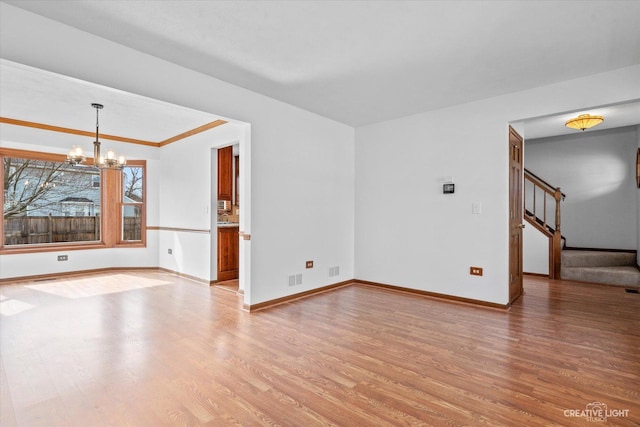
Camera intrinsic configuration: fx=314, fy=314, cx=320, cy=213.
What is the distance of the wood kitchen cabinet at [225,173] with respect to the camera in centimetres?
543

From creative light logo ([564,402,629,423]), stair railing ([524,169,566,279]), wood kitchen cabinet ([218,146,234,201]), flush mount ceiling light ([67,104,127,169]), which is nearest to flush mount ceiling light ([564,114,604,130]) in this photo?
stair railing ([524,169,566,279])

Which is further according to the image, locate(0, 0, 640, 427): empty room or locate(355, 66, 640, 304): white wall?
locate(355, 66, 640, 304): white wall

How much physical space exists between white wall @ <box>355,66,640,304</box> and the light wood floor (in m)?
0.57

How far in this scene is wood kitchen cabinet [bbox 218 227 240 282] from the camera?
17.4 feet

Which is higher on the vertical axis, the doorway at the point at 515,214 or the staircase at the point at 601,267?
the doorway at the point at 515,214

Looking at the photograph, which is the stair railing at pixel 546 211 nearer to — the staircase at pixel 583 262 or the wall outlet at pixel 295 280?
the staircase at pixel 583 262

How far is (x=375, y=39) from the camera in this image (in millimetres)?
2562

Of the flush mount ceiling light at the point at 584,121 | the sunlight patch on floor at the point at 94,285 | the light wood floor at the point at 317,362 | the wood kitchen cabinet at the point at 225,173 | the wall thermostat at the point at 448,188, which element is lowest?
the light wood floor at the point at 317,362

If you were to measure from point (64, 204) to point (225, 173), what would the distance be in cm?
315

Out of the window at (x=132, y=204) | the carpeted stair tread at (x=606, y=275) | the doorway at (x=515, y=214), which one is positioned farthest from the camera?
the window at (x=132, y=204)

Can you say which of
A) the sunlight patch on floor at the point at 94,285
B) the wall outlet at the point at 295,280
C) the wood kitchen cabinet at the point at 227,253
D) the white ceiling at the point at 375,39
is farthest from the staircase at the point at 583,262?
the sunlight patch on floor at the point at 94,285

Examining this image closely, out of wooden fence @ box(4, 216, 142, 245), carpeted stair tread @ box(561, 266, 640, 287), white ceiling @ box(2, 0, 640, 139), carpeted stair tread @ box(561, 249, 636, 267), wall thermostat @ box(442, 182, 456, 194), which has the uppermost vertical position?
white ceiling @ box(2, 0, 640, 139)

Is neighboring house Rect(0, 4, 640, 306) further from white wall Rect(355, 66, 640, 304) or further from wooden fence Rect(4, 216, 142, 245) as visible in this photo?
wooden fence Rect(4, 216, 142, 245)

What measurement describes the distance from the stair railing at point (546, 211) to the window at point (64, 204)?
761 centimetres
